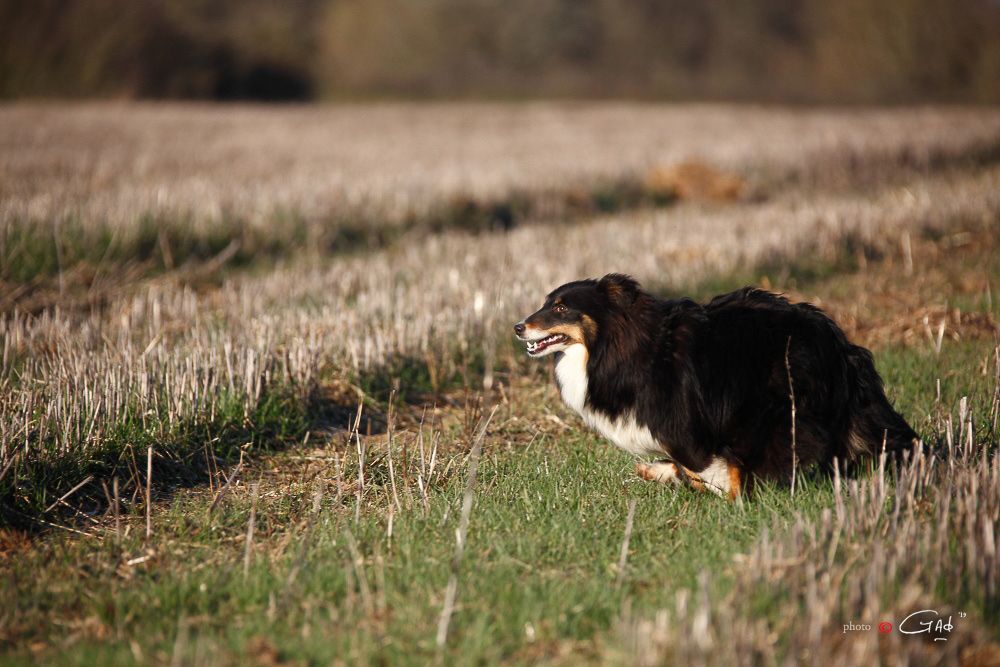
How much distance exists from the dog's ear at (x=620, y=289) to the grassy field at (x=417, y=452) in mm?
905

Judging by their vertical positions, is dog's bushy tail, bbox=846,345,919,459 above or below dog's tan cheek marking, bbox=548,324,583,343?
below

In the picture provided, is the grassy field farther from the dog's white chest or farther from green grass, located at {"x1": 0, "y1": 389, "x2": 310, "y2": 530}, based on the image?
the dog's white chest

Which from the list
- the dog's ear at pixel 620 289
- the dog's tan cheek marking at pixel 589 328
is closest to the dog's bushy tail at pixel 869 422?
the dog's ear at pixel 620 289

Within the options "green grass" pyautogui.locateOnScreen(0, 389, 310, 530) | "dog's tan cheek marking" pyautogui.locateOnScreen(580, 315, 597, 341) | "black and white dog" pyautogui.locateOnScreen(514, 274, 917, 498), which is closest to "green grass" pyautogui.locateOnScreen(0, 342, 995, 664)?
"black and white dog" pyautogui.locateOnScreen(514, 274, 917, 498)

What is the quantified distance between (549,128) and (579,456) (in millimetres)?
23838

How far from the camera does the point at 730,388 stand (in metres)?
4.09

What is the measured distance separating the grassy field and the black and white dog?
208 mm

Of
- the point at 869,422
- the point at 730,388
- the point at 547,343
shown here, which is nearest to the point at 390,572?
the point at 547,343

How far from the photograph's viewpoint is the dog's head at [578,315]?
14.6ft

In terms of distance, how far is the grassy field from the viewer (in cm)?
302

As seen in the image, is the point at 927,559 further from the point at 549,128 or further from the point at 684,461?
the point at 549,128

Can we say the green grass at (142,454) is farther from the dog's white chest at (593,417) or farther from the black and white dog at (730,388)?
the black and white dog at (730,388)

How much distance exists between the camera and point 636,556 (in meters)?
3.62

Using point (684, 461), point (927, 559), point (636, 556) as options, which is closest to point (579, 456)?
point (684, 461)
